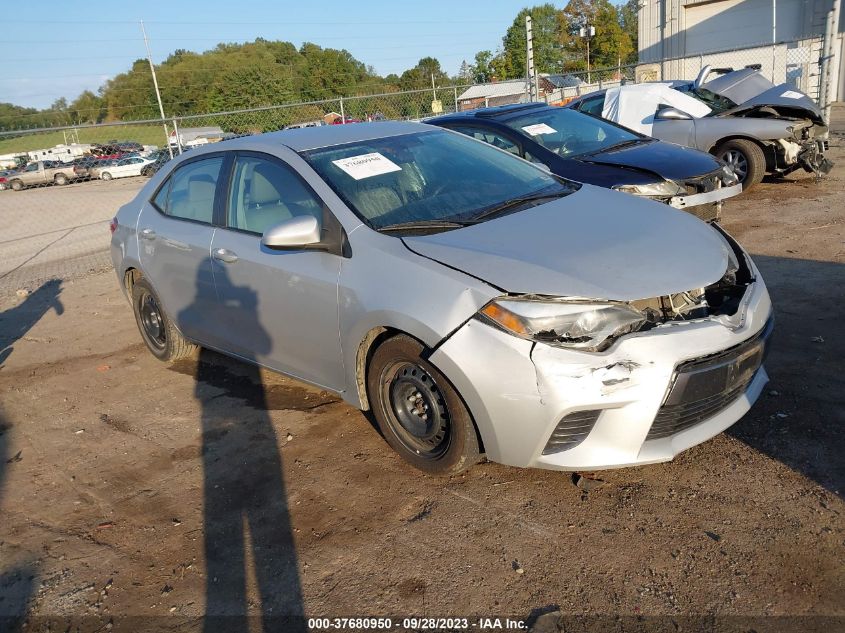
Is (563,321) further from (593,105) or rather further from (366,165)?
(593,105)

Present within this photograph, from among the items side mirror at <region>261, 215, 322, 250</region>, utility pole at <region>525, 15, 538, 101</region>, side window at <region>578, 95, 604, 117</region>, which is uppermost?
utility pole at <region>525, 15, 538, 101</region>

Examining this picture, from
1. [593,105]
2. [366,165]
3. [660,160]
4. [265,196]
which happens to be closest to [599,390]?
[366,165]

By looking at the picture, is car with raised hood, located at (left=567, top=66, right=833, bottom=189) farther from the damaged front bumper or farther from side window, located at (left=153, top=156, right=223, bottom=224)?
the damaged front bumper

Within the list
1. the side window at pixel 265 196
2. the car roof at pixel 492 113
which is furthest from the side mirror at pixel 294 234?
the car roof at pixel 492 113

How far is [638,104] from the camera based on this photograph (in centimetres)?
1051

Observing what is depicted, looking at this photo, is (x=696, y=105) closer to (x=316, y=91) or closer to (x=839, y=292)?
(x=839, y=292)

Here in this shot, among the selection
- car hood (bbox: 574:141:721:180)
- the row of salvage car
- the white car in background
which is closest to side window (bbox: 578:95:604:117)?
car hood (bbox: 574:141:721:180)

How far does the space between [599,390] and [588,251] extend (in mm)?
706

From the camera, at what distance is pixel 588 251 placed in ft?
10.6

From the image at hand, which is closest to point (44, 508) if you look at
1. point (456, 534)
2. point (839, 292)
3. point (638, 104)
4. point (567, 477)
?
point (456, 534)

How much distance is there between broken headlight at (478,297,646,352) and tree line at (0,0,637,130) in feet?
180

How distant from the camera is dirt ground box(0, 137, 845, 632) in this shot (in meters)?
2.64

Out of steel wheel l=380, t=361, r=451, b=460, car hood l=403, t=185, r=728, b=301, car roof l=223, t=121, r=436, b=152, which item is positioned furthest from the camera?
car roof l=223, t=121, r=436, b=152

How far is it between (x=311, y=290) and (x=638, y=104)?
830 cm
